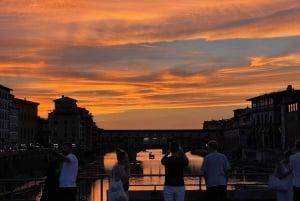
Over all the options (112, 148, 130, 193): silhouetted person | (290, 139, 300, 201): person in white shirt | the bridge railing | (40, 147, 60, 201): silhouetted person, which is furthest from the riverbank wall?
(112, 148, 130, 193): silhouetted person

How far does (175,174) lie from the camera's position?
46.8 ft

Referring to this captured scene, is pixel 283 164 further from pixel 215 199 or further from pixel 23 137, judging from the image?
pixel 23 137

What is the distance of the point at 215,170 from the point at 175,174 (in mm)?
1280

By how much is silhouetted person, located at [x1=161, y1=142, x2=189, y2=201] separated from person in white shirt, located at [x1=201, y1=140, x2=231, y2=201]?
3.10 feet

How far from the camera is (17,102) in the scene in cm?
17338

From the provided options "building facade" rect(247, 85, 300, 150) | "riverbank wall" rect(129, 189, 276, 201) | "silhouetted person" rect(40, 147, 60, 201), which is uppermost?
"building facade" rect(247, 85, 300, 150)

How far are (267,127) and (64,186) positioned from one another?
150207 mm

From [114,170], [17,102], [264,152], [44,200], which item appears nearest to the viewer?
[114,170]

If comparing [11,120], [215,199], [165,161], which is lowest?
[215,199]

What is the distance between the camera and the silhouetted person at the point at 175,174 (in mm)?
14195

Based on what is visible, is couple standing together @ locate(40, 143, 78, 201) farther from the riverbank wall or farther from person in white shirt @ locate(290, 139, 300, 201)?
person in white shirt @ locate(290, 139, 300, 201)

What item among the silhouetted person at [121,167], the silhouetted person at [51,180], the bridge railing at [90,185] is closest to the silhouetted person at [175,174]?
the silhouetted person at [121,167]

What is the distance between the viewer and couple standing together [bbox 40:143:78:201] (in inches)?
579

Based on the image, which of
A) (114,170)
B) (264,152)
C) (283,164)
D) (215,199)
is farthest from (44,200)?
(264,152)
